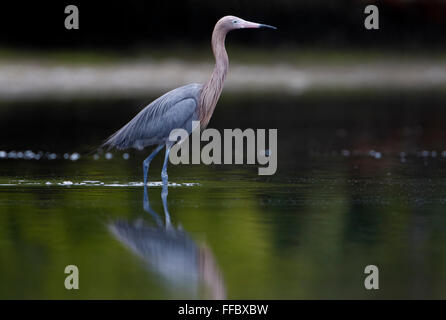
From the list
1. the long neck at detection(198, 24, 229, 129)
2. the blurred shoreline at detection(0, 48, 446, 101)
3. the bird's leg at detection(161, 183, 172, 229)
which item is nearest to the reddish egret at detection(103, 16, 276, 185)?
the long neck at detection(198, 24, 229, 129)

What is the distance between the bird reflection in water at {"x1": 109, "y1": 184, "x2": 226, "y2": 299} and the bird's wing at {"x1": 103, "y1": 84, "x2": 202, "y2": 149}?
7.23 feet

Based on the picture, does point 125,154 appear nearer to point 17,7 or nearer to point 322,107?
point 322,107

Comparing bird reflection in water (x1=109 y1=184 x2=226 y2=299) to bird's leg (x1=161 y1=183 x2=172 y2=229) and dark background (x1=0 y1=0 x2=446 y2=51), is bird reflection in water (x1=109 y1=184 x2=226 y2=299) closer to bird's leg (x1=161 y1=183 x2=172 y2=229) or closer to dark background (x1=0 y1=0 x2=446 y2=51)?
bird's leg (x1=161 y1=183 x2=172 y2=229)

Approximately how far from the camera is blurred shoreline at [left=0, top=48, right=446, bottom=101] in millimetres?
39875

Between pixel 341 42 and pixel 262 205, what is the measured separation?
35.6m

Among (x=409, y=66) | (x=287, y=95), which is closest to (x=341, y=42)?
(x=409, y=66)

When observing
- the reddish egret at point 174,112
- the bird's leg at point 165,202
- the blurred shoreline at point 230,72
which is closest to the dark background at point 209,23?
the blurred shoreline at point 230,72

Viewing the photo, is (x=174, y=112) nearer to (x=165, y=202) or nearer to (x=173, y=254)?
(x=165, y=202)

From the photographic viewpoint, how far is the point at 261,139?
18.6 m

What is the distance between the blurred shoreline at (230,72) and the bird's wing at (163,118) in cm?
2545

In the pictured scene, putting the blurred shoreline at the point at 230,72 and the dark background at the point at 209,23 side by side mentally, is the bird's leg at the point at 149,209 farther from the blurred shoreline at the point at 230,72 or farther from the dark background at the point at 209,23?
the dark background at the point at 209,23

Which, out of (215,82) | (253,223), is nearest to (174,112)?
(215,82)

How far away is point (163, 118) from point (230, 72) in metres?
32.1

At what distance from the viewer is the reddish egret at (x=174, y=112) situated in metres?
11.6
